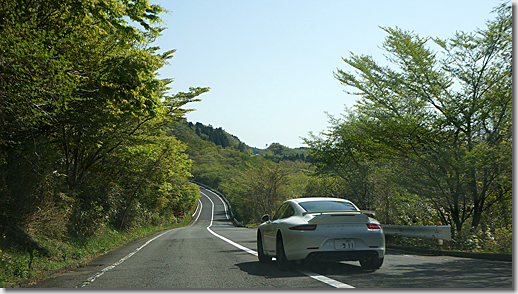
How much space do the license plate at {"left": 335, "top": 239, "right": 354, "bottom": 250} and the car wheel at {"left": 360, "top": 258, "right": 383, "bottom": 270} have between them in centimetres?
71

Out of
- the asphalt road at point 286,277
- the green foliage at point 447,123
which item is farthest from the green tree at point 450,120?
Answer: the asphalt road at point 286,277

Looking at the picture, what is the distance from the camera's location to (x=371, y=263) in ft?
26.5

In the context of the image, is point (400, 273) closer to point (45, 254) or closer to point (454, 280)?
point (454, 280)

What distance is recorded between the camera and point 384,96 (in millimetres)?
17828

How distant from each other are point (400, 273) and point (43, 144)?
35.3ft

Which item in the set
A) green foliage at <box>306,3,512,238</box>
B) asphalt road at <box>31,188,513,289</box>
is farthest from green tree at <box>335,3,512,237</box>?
asphalt road at <box>31,188,513,289</box>

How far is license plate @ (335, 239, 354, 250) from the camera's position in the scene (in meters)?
7.57

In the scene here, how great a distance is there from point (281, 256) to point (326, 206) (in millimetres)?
1407

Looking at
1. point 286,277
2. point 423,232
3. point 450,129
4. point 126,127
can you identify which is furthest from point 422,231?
point 126,127

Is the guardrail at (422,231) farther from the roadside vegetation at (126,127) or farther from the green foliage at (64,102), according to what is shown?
the green foliage at (64,102)

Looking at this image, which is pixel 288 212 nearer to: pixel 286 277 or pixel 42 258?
pixel 286 277

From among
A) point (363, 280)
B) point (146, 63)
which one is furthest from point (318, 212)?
point (146, 63)

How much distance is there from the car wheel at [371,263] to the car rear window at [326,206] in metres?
1.06

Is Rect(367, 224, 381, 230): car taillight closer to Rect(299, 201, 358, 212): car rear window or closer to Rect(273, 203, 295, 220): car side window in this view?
Rect(299, 201, 358, 212): car rear window
